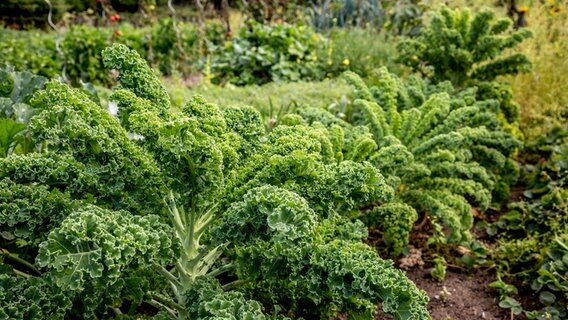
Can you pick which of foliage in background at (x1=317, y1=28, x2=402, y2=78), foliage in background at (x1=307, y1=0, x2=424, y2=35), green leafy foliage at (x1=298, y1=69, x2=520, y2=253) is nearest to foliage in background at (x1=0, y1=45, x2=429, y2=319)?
green leafy foliage at (x1=298, y1=69, x2=520, y2=253)

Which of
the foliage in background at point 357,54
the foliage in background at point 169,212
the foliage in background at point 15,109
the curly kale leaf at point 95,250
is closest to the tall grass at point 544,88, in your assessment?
the foliage in background at point 357,54

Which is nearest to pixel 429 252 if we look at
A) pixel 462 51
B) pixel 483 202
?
pixel 483 202

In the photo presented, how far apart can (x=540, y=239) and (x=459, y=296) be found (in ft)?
2.47

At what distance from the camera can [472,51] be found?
4.47m

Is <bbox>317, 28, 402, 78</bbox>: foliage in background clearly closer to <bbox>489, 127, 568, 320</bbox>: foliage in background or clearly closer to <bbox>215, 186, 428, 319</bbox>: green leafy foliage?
<bbox>489, 127, 568, 320</bbox>: foliage in background

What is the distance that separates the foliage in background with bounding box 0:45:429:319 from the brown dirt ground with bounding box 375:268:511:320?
1.00 m

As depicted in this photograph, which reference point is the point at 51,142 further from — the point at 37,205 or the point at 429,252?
the point at 429,252

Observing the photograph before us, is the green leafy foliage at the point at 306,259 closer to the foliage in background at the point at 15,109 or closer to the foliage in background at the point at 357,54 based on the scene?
the foliage in background at the point at 15,109

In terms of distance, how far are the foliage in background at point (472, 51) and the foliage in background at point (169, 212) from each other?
258 cm

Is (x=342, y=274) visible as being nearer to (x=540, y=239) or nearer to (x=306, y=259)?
(x=306, y=259)

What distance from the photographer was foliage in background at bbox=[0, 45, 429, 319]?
1771 mm

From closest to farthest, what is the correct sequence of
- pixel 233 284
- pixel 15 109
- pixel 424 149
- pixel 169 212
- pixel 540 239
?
pixel 169 212
pixel 233 284
pixel 15 109
pixel 424 149
pixel 540 239

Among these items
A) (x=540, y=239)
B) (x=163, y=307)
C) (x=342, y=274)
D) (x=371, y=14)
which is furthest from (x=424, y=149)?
(x=371, y=14)

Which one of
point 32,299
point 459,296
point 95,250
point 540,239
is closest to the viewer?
point 95,250
